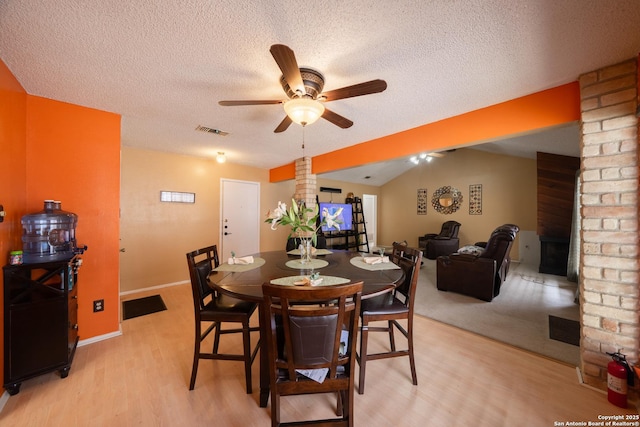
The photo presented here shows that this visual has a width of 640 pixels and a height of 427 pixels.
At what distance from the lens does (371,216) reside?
8.24 metres

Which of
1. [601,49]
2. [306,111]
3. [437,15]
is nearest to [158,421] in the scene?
[306,111]

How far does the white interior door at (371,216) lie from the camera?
8045 mm

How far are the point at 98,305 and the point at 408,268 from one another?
9.66ft

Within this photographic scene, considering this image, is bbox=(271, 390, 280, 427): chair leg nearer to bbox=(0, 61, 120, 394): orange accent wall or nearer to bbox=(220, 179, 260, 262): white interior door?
bbox=(0, 61, 120, 394): orange accent wall

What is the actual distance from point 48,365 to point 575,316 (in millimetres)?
5051

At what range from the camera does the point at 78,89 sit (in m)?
1.88

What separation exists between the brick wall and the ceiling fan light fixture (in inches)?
75.2

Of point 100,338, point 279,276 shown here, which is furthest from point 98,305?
point 279,276

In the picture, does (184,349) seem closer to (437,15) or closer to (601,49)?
(437,15)

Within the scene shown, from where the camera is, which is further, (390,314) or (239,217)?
(239,217)

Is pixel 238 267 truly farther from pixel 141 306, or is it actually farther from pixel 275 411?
pixel 141 306

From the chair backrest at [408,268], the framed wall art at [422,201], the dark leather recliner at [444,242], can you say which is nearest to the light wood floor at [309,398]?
the chair backrest at [408,268]

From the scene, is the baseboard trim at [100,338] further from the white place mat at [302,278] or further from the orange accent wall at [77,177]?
the white place mat at [302,278]

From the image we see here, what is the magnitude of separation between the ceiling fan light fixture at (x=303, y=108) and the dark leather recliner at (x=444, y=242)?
18.0 feet
